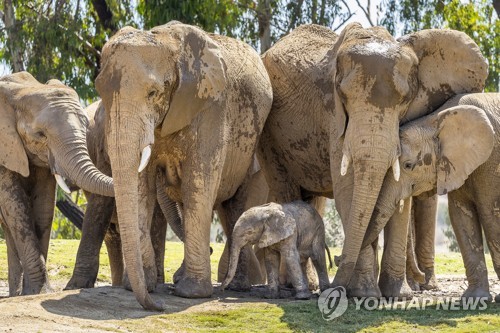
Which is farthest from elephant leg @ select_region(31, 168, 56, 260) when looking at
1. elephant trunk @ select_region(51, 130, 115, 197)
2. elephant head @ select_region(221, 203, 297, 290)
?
elephant head @ select_region(221, 203, 297, 290)

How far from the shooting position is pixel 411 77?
14281mm

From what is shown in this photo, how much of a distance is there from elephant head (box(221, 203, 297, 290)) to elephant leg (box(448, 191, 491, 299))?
62.8 inches

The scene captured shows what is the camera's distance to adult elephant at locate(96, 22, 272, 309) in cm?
1283

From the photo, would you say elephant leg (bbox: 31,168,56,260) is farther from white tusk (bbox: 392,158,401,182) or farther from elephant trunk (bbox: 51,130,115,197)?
white tusk (bbox: 392,158,401,182)

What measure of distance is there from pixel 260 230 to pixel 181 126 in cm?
126

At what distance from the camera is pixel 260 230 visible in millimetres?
13945

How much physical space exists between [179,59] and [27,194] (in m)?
2.70

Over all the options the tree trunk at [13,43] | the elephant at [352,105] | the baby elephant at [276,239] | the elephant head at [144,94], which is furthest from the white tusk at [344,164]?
the tree trunk at [13,43]

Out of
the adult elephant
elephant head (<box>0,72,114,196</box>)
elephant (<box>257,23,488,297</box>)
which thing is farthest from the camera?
elephant head (<box>0,72,114,196</box>)

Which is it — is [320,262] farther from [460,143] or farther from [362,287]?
[460,143]

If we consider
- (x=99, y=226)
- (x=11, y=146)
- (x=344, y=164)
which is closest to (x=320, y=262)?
(x=344, y=164)

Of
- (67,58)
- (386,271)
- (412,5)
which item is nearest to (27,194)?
(386,271)

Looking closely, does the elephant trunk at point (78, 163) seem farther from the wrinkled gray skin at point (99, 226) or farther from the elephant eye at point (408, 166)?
the elephant eye at point (408, 166)

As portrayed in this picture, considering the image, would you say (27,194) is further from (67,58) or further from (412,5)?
(412,5)
